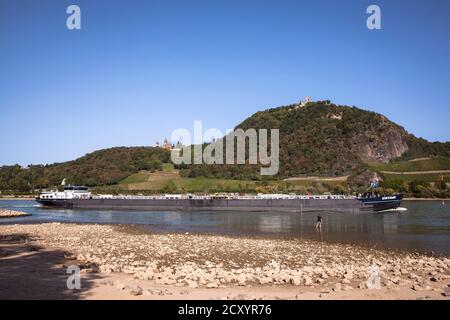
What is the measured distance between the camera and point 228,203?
226ft

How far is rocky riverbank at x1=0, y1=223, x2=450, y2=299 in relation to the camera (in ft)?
43.3

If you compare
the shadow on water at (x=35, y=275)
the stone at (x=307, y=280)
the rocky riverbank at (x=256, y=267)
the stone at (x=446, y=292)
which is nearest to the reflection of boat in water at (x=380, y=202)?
the rocky riverbank at (x=256, y=267)

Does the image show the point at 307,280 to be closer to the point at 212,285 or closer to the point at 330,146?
the point at 212,285

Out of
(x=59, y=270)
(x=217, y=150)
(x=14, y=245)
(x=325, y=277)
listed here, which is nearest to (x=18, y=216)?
(x=14, y=245)

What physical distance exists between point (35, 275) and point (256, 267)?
28.6 feet

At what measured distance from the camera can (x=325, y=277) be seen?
15312 millimetres

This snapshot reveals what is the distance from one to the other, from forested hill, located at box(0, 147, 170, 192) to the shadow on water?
125 m

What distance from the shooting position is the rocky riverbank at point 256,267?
1321 cm

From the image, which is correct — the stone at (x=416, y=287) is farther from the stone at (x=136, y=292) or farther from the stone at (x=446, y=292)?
the stone at (x=136, y=292)

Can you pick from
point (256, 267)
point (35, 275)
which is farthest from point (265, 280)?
point (35, 275)

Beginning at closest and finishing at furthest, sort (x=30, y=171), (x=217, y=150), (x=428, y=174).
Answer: (x=428, y=174), (x=217, y=150), (x=30, y=171)
